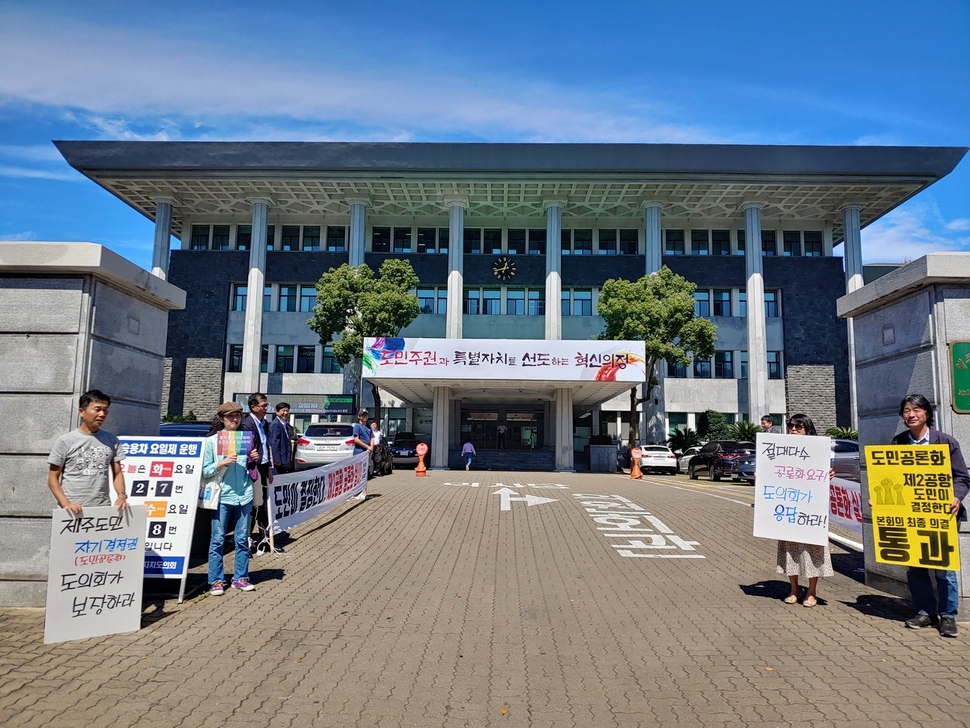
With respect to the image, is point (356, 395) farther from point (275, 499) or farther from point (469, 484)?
point (275, 499)

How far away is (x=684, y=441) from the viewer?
38.4 m

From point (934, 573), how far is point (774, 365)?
4212 cm

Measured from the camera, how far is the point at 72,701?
13.9ft

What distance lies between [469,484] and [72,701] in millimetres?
15847

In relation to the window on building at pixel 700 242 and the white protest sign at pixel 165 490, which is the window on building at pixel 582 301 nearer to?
the window on building at pixel 700 242

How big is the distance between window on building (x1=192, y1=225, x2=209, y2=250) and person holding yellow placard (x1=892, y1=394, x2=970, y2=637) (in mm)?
48556

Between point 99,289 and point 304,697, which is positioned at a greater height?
point 99,289

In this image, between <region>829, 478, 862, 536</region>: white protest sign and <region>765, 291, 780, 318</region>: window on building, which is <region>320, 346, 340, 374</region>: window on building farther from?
<region>829, 478, 862, 536</region>: white protest sign

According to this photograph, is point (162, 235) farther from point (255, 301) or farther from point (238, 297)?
point (255, 301)

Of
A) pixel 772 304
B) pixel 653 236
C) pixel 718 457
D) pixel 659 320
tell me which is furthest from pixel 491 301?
pixel 718 457

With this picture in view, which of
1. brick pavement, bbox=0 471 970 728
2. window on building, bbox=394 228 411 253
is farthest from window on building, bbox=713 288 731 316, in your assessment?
brick pavement, bbox=0 471 970 728

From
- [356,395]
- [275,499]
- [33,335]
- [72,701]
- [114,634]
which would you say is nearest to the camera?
[72,701]

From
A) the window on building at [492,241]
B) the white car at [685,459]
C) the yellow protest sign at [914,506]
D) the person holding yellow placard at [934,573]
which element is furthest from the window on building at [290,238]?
the person holding yellow placard at [934,573]

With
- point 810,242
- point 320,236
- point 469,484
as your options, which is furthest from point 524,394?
point 810,242
